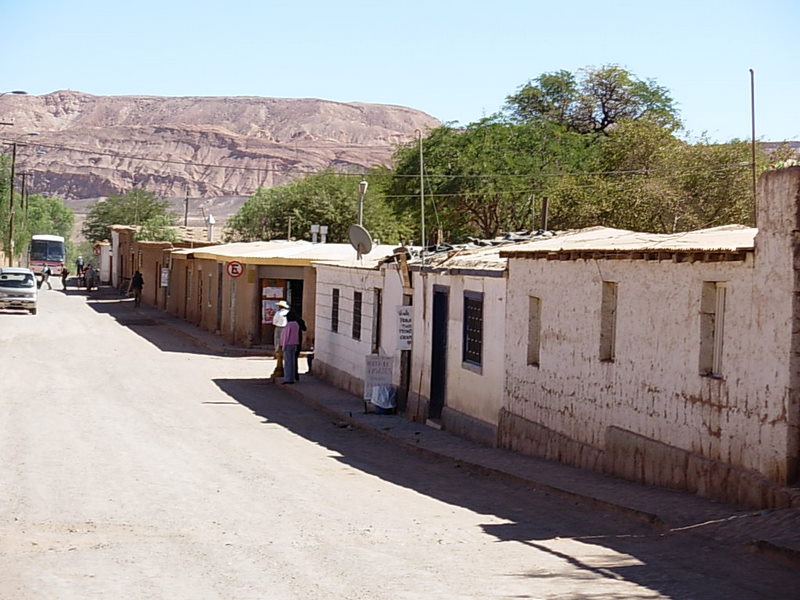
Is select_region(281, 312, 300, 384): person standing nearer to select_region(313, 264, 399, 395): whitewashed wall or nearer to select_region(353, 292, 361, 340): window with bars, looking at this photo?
select_region(313, 264, 399, 395): whitewashed wall

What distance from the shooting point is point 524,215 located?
5081cm

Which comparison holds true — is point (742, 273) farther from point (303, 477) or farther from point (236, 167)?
point (236, 167)

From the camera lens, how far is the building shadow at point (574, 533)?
26.4ft

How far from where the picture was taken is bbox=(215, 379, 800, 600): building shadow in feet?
26.4

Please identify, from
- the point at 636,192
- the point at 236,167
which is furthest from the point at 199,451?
the point at 236,167

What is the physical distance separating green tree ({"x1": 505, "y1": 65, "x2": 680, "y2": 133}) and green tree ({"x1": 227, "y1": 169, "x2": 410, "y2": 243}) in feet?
40.4

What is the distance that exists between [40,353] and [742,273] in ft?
77.8

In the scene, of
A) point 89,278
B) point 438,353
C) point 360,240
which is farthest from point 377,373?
point 89,278

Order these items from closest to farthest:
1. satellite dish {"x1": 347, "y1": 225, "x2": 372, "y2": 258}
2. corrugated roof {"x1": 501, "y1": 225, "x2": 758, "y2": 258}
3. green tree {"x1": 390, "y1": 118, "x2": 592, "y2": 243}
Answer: corrugated roof {"x1": 501, "y1": 225, "x2": 758, "y2": 258} < satellite dish {"x1": 347, "y1": 225, "x2": 372, "y2": 258} < green tree {"x1": 390, "y1": 118, "x2": 592, "y2": 243}

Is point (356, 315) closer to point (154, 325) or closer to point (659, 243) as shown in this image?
point (659, 243)

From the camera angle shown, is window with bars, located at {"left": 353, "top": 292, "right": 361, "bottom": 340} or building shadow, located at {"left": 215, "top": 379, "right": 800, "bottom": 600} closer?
building shadow, located at {"left": 215, "top": 379, "right": 800, "bottom": 600}

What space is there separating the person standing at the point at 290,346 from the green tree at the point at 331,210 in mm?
27446

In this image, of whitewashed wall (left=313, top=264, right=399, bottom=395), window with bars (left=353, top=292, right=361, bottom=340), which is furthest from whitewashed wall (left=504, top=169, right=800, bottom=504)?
window with bars (left=353, top=292, right=361, bottom=340)

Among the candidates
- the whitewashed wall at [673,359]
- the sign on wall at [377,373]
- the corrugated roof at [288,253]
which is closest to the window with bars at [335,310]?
the corrugated roof at [288,253]
